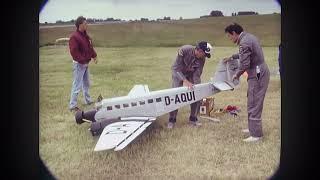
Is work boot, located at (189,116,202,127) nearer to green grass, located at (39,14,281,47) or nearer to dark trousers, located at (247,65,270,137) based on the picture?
dark trousers, located at (247,65,270,137)

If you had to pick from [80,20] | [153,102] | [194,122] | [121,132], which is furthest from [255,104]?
[80,20]

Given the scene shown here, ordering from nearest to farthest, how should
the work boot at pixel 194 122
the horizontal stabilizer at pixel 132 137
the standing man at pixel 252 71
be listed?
1. the horizontal stabilizer at pixel 132 137
2. the standing man at pixel 252 71
3. the work boot at pixel 194 122

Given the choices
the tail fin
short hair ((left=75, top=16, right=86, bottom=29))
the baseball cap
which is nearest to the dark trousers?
the tail fin

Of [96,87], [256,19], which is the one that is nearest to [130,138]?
[96,87]

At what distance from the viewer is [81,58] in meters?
4.12

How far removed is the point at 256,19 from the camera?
13.4ft

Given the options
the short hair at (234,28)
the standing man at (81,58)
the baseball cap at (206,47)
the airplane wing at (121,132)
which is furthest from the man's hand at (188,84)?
the standing man at (81,58)

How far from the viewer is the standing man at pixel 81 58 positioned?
4.07 m

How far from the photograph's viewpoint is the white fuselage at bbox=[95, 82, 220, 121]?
4.07 meters

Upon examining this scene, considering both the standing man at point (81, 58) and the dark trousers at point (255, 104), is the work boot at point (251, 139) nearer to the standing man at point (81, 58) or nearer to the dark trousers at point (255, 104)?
the dark trousers at point (255, 104)

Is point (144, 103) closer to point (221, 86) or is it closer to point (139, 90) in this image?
point (139, 90)

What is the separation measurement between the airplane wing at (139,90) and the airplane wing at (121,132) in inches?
6.7

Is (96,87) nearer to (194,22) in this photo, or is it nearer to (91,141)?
(91,141)

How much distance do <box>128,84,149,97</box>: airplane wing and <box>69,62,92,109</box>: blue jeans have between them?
0.32 meters
